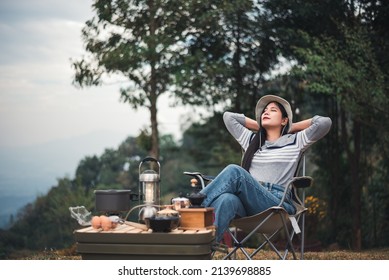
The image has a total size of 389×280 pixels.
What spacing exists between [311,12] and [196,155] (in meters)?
2.98

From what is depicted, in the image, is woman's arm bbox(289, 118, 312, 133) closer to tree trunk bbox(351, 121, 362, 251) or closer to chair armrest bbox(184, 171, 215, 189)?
chair armrest bbox(184, 171, 215, 189)

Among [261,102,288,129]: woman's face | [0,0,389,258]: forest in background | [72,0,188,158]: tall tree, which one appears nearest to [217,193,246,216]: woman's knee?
[261,102,288,129]: woman's face

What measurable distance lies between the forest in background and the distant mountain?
9.7 inches

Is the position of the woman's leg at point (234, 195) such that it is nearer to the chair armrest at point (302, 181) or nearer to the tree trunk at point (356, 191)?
the chair armrest at point (302, 181)

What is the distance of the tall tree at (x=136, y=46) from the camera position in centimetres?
717

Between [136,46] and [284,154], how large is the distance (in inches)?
153

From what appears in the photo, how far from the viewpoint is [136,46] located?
715 centimetres

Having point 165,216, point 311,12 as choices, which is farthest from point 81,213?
point 311,12

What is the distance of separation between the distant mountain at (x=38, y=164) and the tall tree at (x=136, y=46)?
1.32m

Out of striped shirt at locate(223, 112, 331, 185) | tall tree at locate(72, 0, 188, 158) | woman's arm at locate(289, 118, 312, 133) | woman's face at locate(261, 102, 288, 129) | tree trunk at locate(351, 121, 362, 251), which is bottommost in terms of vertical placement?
tree trunk at locate(351, 121, 362, 251)

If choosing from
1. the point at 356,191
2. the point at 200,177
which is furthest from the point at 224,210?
the point at 356,191

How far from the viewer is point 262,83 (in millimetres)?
8648

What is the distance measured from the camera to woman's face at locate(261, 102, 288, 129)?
370 centimetres

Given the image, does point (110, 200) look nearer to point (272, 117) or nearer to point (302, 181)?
point (302, 181)
